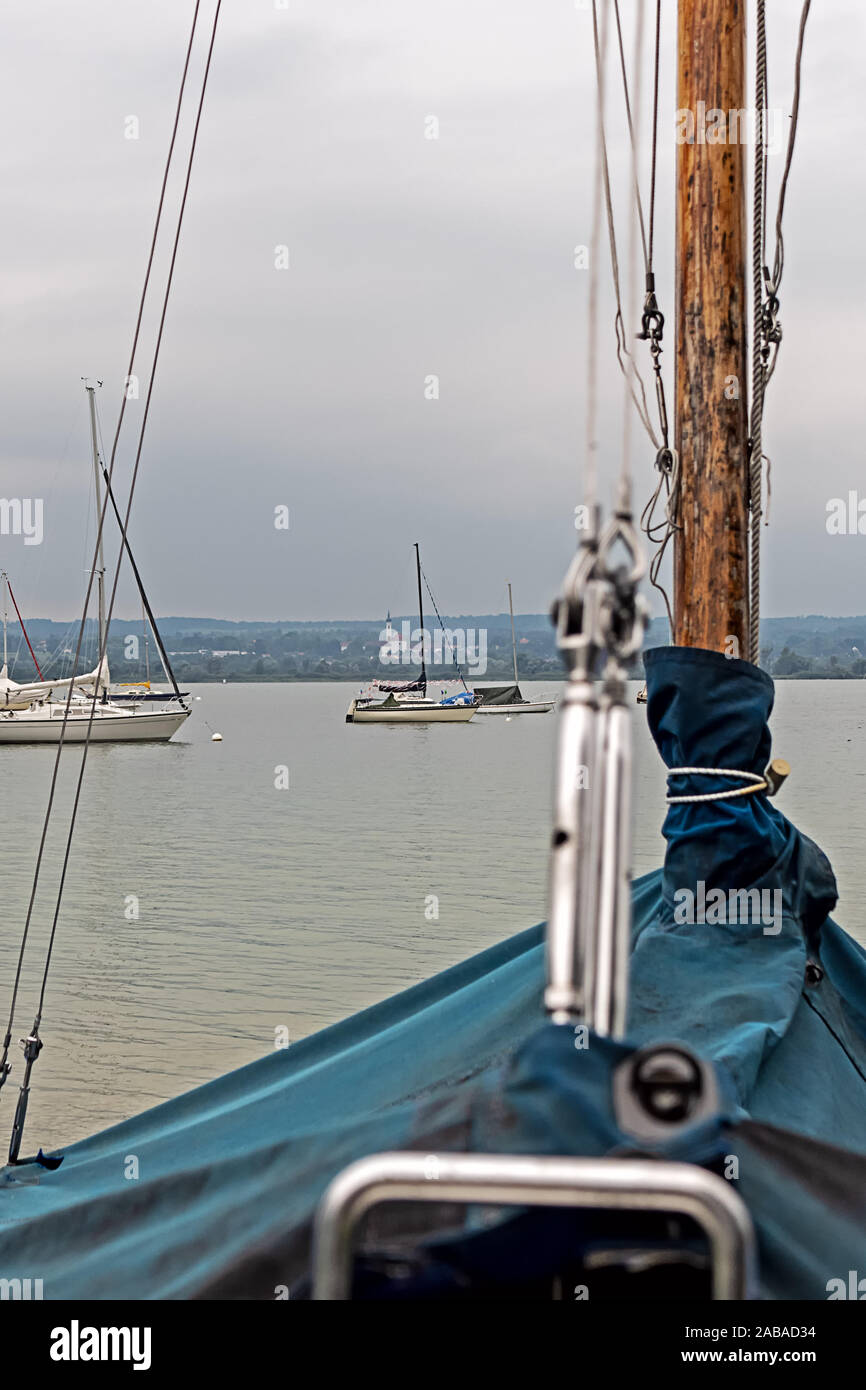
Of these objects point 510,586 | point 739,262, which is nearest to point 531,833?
point 739,262

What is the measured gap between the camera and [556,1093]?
1.94m

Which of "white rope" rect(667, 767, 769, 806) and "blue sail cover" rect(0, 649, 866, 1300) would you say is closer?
"blue sail cover" rect(0, 649, 866, 1300)

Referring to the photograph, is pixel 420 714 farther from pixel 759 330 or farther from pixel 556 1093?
pixel 556 1093

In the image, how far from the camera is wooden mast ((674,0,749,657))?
3.89 metres

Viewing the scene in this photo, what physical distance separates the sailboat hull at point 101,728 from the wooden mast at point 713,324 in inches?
1628

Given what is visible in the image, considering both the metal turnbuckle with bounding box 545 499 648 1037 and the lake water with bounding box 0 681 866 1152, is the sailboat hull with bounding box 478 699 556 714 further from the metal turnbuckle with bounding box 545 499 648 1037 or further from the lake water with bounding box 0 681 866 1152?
the metal turnbuckle with bounding box 545 499 648 1037

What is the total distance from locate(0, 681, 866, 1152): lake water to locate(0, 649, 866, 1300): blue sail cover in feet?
20.4

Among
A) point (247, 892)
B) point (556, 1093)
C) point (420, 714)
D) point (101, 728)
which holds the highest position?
point (556, 1093)

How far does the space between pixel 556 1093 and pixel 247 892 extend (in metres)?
18.1

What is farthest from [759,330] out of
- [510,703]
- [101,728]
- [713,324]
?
[510,703]

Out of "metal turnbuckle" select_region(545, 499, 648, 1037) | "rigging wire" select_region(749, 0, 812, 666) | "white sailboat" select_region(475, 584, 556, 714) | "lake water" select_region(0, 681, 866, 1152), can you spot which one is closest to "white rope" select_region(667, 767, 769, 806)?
"rigging wire" select_region(749, 0, 812, 666)

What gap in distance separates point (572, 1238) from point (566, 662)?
0.76m

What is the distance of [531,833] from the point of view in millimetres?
26625
